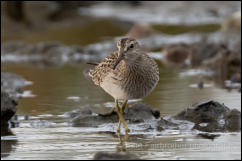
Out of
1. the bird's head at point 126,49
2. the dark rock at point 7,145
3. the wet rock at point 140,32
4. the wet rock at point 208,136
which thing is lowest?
the dark rock at point 7,145

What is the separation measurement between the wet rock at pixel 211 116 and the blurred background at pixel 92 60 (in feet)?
1.64

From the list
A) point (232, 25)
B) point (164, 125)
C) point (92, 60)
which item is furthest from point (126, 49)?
point (232, 25)

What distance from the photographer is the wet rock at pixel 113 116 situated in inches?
333

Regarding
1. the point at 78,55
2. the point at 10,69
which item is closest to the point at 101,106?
the point at 10,69

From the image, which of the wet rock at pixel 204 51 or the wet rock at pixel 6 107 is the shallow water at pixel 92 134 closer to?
the wet rock at pixel 6 107

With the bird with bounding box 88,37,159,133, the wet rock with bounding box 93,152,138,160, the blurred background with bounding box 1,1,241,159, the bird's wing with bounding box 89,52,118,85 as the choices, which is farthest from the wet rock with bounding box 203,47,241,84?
the wet rock with bounding box 93,152,138,160

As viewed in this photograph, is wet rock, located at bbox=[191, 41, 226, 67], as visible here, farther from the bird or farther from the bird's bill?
the bird's bill

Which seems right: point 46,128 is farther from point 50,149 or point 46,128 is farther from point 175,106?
point 175,106

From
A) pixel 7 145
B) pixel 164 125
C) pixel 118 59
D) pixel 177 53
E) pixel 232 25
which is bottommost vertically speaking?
pixel 7 145

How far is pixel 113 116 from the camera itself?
8758 millimetres

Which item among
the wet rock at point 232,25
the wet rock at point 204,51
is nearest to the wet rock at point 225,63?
the wet rock at point 204,51

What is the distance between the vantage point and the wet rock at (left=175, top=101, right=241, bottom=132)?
26.5 feet

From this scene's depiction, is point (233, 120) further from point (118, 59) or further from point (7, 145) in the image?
point (7, 145)

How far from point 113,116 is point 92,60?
675cm
